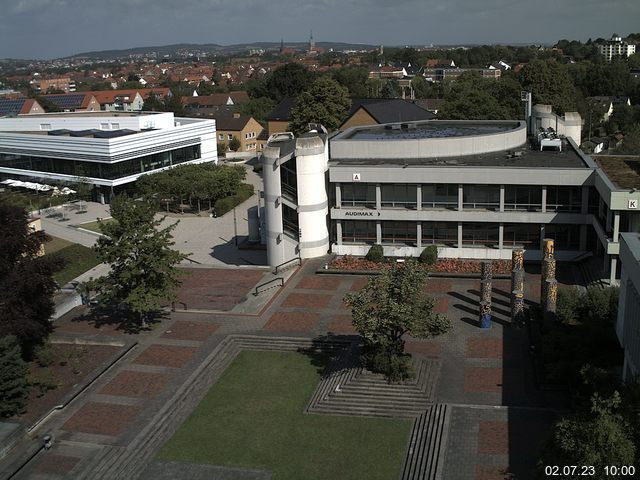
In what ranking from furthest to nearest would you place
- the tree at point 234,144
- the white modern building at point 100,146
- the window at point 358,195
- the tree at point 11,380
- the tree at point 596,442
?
the tree at point 234,144 → the white modern building at point 100,146 → the window at point 358,195 → the tree at point 11,380 → the tree at point 596,442

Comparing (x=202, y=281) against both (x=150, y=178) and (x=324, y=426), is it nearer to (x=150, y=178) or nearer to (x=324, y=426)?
(x=324, y=426)

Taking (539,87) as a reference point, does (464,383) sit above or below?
below

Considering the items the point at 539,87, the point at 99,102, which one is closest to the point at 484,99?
the point at 539,87

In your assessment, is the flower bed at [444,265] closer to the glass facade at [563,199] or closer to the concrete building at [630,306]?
the glass facade at [563,199]

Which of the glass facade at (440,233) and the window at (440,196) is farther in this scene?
the glass facade at (440,233)

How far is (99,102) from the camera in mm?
140250

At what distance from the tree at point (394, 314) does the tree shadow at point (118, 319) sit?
11.8 metres

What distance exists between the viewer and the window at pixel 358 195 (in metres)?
41.9

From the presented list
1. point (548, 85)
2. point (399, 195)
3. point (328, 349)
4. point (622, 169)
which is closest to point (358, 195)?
point (399, 195)

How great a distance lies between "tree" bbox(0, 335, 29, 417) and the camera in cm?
2498

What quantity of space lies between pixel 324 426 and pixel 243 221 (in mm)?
36704

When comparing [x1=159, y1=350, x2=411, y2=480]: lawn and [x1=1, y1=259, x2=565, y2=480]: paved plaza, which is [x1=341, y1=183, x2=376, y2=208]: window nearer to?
[x1=1, y1=259, x2=565, y2=480]: paved plaza

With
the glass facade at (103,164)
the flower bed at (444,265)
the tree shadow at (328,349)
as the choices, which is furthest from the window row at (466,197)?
the glass facade at (103,164)

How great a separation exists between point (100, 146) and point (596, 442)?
Answer: 59.6m
